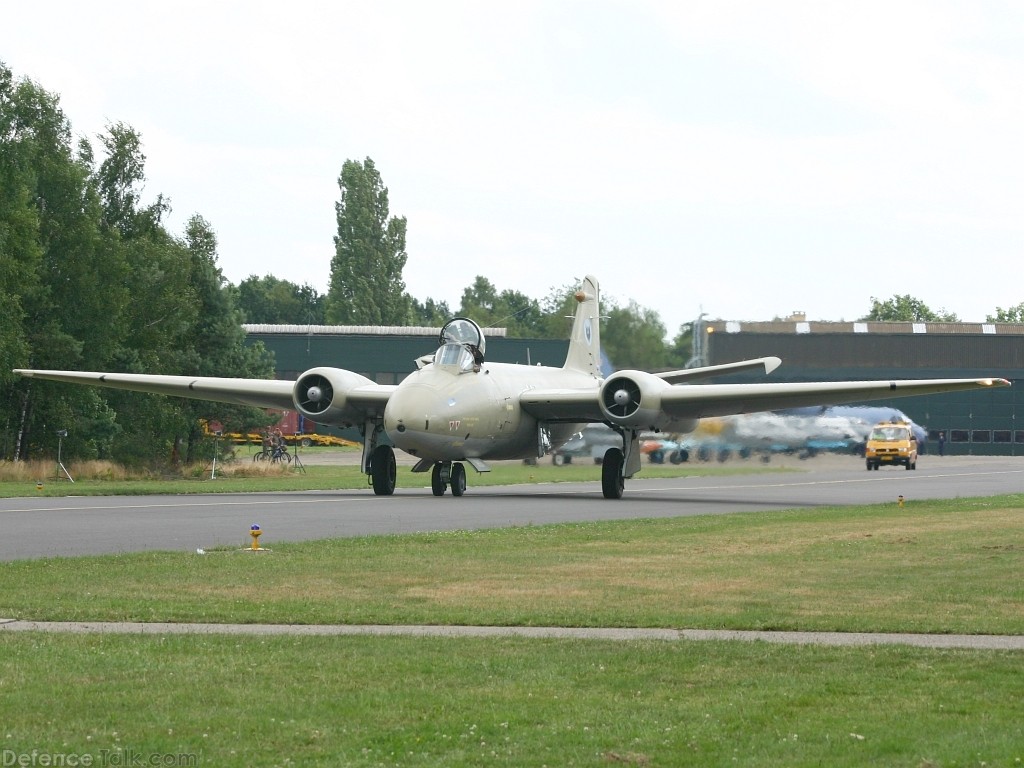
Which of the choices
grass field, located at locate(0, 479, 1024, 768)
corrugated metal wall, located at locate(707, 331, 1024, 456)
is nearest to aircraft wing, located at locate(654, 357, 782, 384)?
grass field, located at locate(0, 479, 1024, 768)

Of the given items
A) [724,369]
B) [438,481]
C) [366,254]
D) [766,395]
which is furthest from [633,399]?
[366,254]

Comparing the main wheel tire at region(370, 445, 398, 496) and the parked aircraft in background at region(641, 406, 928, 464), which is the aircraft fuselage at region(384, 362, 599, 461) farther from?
the parked aircraft in background at region(641, 406, 928, 464)

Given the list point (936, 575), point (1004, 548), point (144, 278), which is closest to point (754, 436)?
point (144, 278)

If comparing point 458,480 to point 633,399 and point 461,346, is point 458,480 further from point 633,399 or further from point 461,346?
point 633,399

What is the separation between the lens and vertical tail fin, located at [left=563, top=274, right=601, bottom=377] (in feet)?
145

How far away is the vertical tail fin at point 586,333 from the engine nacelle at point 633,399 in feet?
27.4

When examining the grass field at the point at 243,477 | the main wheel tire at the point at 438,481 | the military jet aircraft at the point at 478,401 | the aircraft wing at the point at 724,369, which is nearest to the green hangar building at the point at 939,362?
the grass field at the point at 243,477

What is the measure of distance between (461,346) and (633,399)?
417 centimetres

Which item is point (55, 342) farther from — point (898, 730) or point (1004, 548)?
point (898, 730)

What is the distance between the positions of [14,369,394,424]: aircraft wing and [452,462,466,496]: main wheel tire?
7.70 feet

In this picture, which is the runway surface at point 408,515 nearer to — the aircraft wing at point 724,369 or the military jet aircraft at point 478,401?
the military jet aircraft at point 478,401

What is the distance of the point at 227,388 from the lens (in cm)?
3781

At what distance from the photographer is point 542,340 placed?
89875 millimetres

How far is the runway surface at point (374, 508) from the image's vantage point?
22.2m
